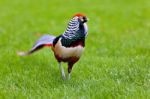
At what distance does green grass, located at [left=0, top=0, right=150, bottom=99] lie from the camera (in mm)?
6973

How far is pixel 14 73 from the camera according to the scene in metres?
8.16

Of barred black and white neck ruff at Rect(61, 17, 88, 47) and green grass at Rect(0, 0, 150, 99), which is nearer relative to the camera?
green grass at Rect(0, 0, 150, 99)

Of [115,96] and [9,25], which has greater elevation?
[115,96]

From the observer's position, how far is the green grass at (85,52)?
6.97 m

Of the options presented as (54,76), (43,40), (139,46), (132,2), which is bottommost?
(132,2)

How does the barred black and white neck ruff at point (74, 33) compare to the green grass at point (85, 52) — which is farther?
the barred black and white neck ruff at point (74, 33)

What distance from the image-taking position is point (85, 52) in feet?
35.0

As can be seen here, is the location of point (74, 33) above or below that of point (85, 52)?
above

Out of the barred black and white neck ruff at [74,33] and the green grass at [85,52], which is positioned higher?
the barred black and white neck ruff at [74,33]

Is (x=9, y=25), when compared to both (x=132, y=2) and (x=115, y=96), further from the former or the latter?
(x=115, y=96)

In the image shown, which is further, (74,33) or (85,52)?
(85,52)

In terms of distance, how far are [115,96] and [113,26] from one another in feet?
24.8

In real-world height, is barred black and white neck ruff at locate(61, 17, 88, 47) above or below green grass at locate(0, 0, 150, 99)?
above

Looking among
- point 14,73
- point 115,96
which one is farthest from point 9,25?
point 115,96
